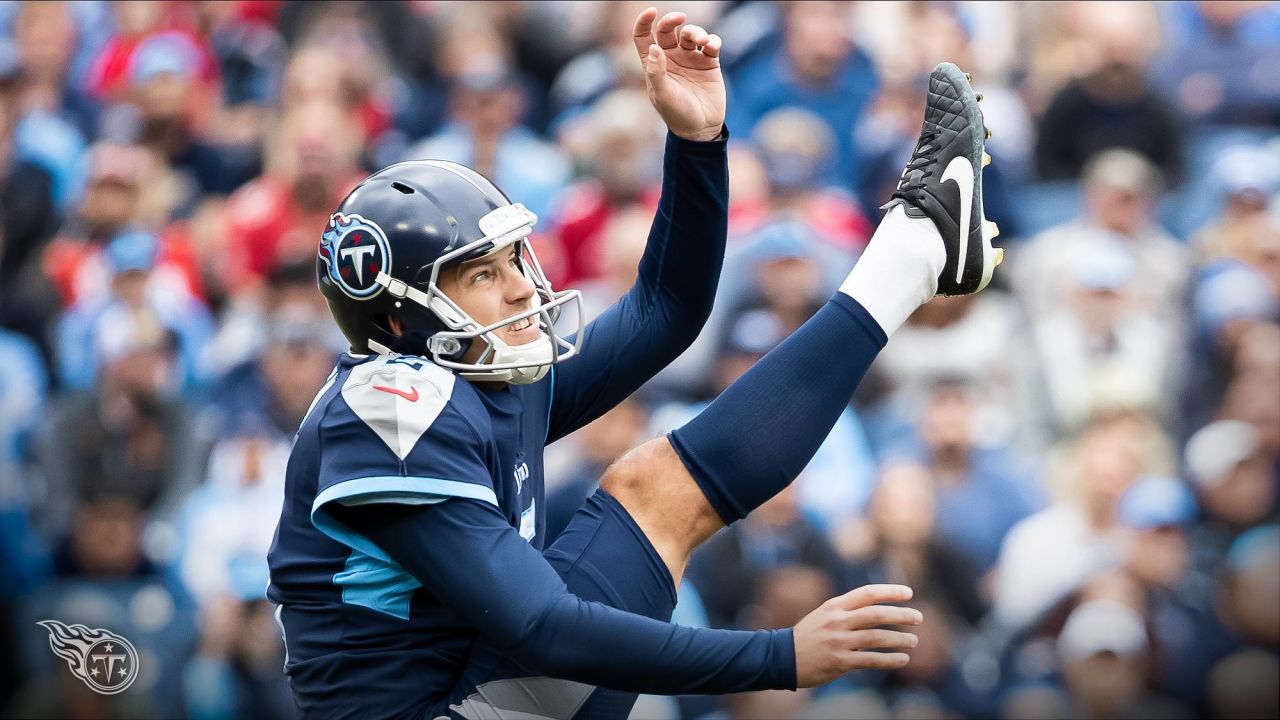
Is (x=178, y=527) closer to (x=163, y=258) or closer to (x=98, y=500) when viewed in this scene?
(x=98, y=500)

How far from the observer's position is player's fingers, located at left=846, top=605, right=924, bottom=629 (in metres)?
2.43

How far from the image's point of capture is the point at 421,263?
8.95 ft

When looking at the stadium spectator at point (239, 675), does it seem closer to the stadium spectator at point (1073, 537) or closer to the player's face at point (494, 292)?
the stadium spectator at point (1073, 537)

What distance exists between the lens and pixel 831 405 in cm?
281

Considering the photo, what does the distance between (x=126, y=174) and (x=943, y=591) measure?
352cm

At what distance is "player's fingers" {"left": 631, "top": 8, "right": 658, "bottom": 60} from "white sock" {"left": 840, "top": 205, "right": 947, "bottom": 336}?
1.87 feet

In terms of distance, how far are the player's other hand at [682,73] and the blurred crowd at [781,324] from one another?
1950 millimetres

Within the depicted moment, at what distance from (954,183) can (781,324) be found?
219cm

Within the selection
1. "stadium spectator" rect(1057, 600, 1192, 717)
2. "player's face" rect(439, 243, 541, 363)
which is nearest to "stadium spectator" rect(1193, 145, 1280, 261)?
"stadium spectator" rect(1057, 600, 1192, 717)

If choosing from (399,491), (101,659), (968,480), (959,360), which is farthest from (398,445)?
(959,360)

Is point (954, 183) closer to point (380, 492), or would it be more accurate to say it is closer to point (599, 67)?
point (380, 492)

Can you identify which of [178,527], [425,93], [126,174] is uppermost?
[425,93]

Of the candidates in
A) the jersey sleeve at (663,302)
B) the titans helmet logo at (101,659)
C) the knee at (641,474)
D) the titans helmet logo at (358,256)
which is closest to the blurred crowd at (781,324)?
the titans helmet logo at (101,659)

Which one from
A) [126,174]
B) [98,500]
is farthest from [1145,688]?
[126,174]
